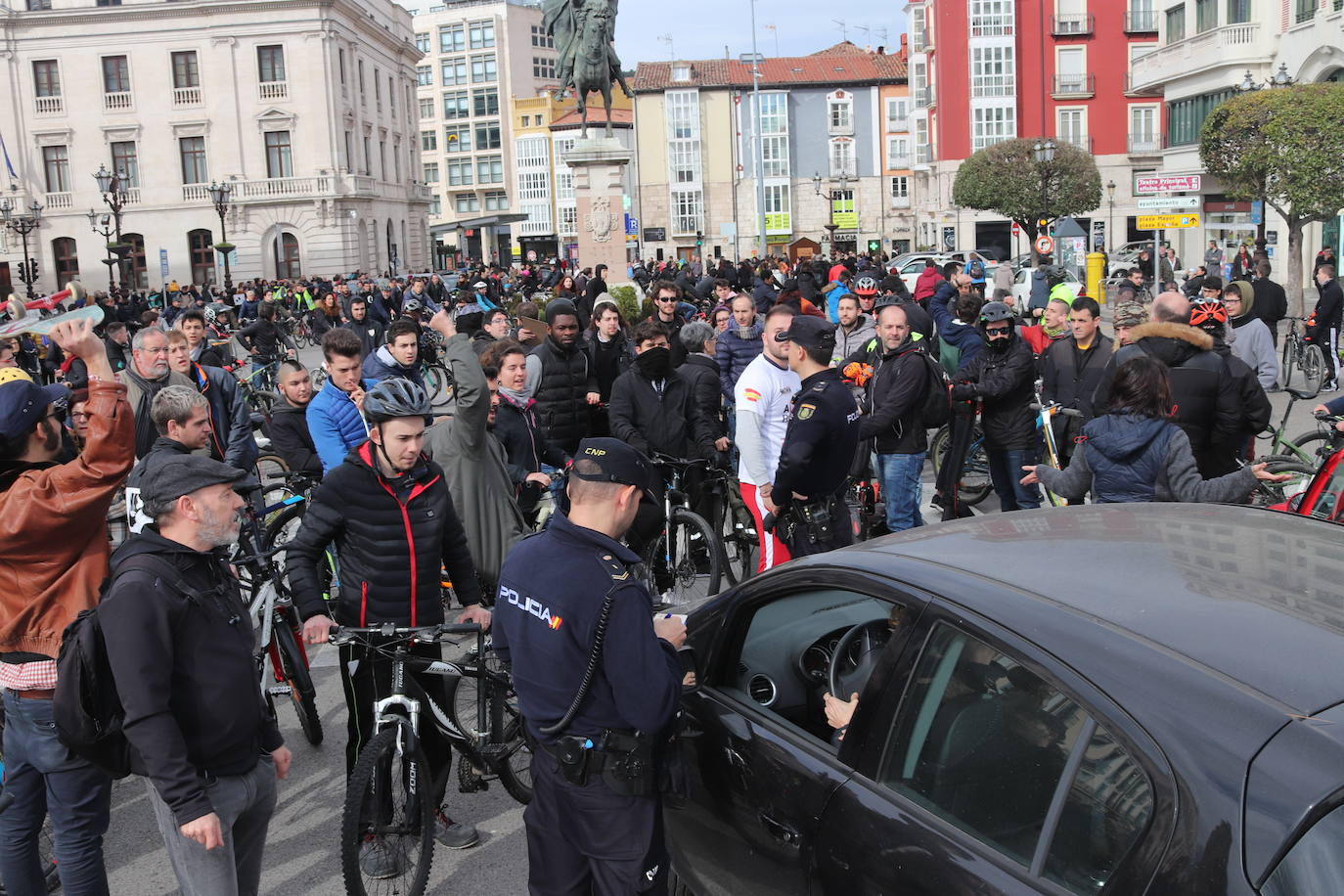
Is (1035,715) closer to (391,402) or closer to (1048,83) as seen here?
(391,402)

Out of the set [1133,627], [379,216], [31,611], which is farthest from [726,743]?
[379,216]

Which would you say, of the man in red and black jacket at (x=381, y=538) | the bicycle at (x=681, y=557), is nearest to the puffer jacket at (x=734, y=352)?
the bicycle at (x=681, y=557)

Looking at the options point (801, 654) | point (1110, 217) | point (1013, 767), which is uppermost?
point (1110, 217)

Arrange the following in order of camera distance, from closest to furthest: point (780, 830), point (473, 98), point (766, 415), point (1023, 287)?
point (780, 830)
point (766, 415)
point (1023, 287)
point (473, 98)

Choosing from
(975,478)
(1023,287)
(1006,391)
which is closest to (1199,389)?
(1006,391)

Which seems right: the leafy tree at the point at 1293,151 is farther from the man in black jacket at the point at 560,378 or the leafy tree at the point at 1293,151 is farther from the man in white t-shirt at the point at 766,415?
the man in white t-shirt at the point at 766,415

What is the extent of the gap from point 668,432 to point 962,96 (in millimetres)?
60740

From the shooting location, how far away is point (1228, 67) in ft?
128

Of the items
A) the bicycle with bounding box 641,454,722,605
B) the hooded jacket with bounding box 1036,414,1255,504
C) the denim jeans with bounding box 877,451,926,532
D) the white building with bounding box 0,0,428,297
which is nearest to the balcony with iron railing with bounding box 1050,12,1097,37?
the white building with bounding box 0,0,428,297

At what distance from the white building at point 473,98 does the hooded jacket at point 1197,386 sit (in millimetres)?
107194

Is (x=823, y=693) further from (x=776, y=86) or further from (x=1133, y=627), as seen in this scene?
(x=776, y=86)

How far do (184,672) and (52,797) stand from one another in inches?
38.1

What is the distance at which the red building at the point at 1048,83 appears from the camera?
63312 millimetres

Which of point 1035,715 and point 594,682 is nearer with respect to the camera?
point 1035,715
